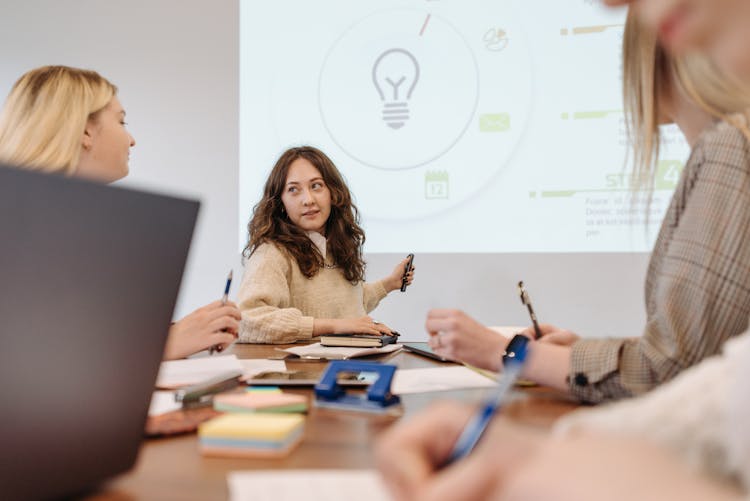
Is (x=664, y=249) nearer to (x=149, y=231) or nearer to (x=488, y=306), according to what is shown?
(x=149, y=231)

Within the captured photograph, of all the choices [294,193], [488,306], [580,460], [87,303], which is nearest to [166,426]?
[87,303]

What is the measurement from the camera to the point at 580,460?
11.6 inches

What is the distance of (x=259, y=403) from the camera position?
742mm

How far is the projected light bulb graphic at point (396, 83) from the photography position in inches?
109

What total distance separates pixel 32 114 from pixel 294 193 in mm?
938

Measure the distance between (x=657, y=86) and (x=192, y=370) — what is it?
0.88 meters

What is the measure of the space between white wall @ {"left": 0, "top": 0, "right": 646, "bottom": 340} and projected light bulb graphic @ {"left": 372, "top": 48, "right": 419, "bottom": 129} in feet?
2.09

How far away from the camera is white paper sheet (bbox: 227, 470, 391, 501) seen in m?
0.48

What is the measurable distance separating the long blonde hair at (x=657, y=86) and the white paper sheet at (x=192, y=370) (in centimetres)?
75

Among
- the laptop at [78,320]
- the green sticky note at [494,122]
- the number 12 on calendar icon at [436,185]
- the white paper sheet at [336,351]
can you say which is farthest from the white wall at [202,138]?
the laptop at [78,320]

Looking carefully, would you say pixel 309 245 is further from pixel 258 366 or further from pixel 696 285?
pixel 696 285

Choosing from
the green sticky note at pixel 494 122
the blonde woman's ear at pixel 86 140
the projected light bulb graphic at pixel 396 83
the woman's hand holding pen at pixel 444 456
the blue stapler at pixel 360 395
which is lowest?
the blue stapler at pixel 360 395

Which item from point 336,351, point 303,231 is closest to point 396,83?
point 303,231

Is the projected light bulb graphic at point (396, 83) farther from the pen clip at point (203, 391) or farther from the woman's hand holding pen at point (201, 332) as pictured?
the pen clip at point (203, 391)
